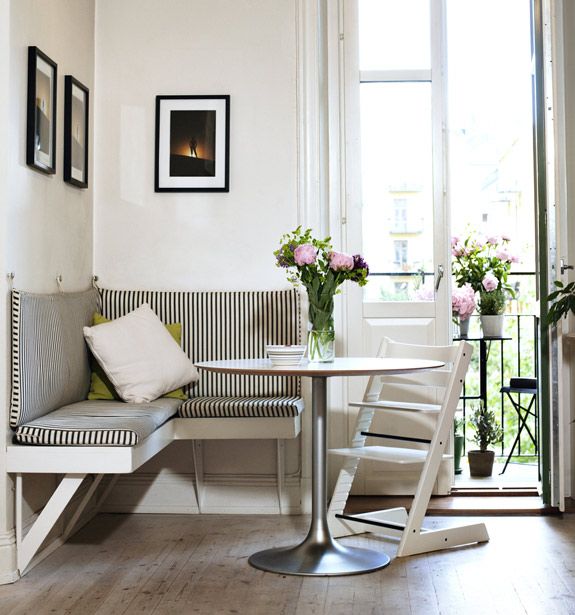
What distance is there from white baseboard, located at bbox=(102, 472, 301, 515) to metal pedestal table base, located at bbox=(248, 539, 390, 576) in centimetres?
78

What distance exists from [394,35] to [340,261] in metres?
1.66

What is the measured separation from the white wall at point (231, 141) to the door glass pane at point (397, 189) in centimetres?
41

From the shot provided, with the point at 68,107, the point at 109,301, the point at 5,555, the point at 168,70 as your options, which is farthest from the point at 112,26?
the point at 5,555

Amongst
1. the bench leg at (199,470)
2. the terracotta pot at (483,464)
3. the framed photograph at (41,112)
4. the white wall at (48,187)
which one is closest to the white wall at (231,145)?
the white wall at (48,187)

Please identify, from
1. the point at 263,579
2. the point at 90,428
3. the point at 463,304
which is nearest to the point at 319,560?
the point at 263,579

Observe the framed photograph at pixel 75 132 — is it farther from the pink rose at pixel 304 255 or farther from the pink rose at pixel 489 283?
the pink rose at pixel 489 283

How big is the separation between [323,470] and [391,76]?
81.8 inches

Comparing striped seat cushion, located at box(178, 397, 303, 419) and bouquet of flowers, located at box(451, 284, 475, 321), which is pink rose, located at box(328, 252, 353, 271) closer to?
striped seat cushion, located at box(178, 397, 303, 419)

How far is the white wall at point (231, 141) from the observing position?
4.17m

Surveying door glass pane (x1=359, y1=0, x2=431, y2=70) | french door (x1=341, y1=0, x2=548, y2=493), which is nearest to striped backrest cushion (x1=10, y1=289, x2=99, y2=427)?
french door (x1=341, y1=0, x2=548, y2=493)

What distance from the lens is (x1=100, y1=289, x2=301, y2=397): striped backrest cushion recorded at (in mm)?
4047

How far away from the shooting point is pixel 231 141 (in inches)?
165

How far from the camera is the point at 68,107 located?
375cm

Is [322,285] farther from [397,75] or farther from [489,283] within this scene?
[489,283]
